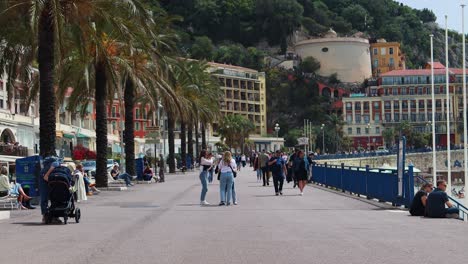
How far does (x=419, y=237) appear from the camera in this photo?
13.3m

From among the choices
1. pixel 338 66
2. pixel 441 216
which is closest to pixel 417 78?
pixel 338 66

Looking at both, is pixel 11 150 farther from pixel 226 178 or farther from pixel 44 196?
pixel 44 196

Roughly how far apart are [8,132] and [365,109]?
110 metres

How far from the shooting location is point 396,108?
153 meters

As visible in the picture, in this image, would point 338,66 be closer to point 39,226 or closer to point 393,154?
point 393,154

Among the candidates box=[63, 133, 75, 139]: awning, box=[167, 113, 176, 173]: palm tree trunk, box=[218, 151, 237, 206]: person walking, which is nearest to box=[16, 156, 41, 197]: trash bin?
box=[218, 151, 237, 206]: person walking

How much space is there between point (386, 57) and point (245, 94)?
4230 centimetres

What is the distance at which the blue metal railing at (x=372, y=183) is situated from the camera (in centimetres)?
2062

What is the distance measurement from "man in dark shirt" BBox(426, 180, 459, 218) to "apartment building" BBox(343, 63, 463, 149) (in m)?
134

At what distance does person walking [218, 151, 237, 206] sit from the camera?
902 inches

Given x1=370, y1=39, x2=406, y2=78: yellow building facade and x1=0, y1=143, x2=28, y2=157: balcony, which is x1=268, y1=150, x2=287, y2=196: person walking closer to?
x1=0, y1=143, x2=28, y2=157: balcony

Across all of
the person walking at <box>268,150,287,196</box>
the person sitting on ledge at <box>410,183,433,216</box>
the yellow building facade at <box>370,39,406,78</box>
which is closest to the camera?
the person sitting on ledge at <box>410,183,433,216</box>

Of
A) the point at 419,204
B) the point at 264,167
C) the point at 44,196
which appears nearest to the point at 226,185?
the point at 419,204

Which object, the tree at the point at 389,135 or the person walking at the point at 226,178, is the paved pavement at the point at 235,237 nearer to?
the person walking at the point at 226,178
